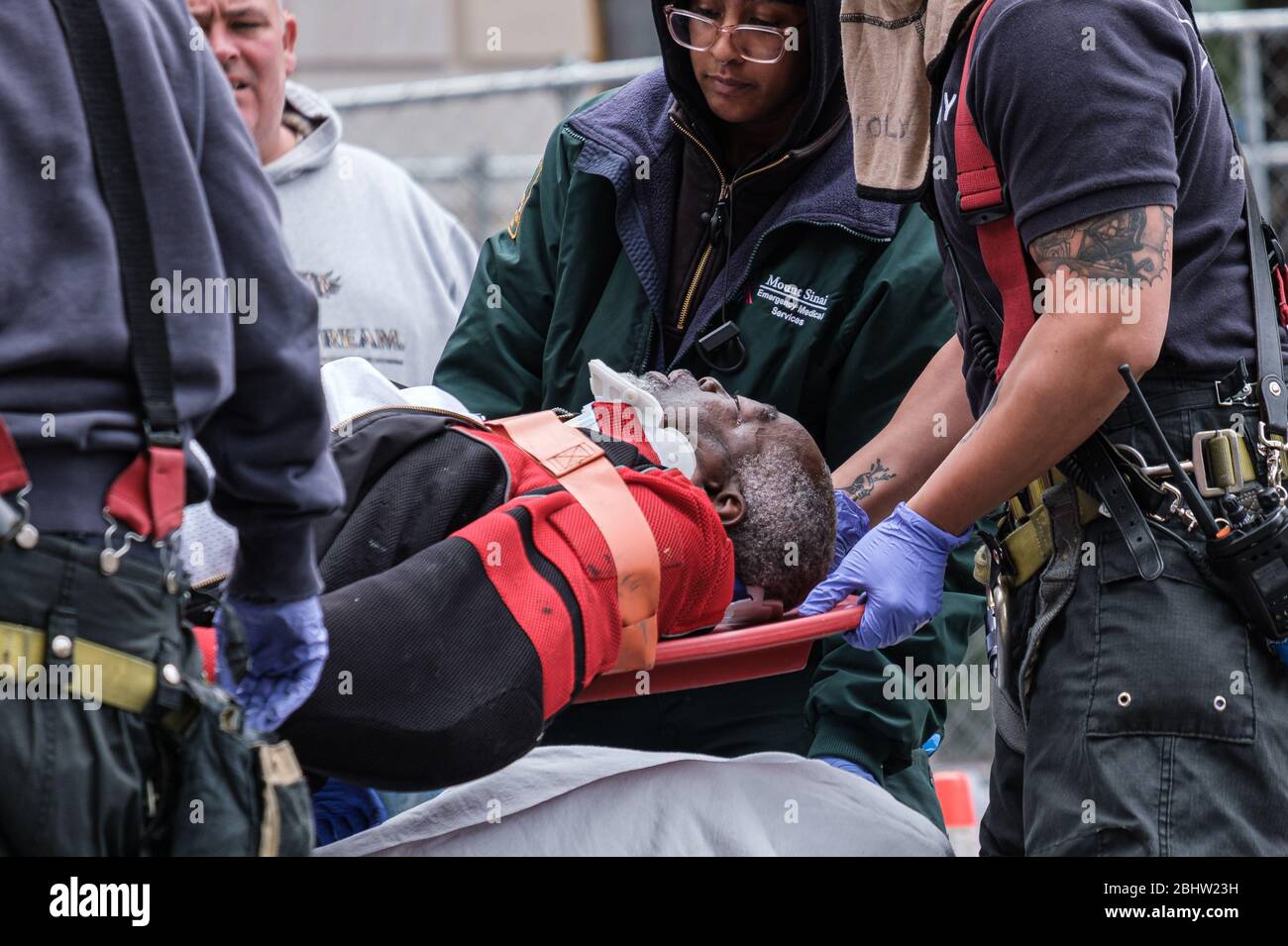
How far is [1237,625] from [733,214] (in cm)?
150

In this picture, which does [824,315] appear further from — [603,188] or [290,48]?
[290,48]

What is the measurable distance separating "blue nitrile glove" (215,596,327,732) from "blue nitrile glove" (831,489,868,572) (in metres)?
1.41

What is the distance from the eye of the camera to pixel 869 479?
343cm

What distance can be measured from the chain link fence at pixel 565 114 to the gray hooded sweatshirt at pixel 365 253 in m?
1.28

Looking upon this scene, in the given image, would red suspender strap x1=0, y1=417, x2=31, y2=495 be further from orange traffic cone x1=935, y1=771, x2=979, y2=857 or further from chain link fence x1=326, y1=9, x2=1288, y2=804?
chain link fence x1=326, y1=9, x2=1288, y2=804

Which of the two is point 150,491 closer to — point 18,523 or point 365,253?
point 18,523

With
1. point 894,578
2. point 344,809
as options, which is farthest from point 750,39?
point 344,809

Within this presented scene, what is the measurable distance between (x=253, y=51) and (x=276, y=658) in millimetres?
2619

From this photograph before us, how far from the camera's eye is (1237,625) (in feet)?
8.06

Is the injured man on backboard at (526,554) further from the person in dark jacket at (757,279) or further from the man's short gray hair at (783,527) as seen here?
the person in dark jacket at (757,279)

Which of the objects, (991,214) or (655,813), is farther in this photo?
(655,813)

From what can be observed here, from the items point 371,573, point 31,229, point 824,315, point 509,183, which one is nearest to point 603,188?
point 824,315

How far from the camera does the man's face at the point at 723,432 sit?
3162 mm

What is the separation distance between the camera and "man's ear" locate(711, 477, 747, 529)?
123 inches
